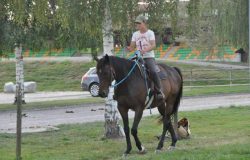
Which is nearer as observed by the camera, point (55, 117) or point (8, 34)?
point (55, 117)

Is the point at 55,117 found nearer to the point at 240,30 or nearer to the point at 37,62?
the point at 240,30

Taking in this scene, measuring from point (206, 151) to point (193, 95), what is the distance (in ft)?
70.9

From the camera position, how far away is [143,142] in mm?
13820

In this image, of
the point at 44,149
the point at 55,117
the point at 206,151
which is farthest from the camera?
the point at 55,117

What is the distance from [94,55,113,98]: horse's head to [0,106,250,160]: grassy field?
4.28 feet

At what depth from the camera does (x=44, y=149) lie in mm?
12734

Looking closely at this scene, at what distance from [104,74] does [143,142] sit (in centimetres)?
319

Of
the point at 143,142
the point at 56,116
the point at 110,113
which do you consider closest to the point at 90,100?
the point at 56,116

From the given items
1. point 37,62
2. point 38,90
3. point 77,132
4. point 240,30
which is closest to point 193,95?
point 240,30

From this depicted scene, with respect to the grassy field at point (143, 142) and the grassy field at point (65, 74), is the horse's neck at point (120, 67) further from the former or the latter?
the grassy field at point (65, 74)

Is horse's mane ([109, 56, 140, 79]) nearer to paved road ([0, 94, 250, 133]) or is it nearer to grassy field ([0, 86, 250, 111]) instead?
paved road ([0, 94, 250, 133])

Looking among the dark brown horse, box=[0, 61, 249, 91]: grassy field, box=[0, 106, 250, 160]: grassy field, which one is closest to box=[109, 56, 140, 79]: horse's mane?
the dark brown horse

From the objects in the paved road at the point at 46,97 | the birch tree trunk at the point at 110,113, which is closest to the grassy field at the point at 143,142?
the birch tree trunk at the point at 110,113

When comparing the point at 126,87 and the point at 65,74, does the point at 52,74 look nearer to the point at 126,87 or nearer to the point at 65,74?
the point at 65,74
